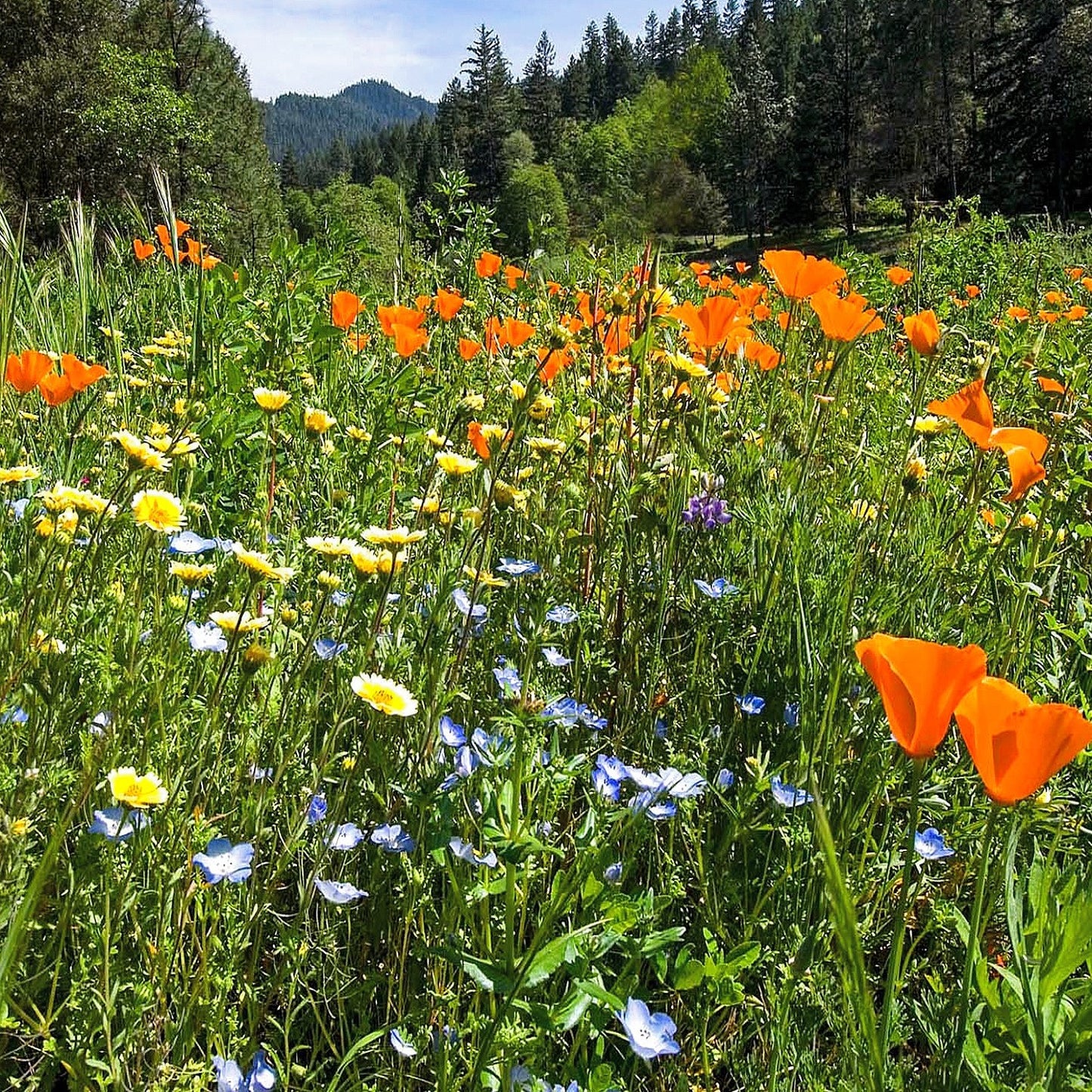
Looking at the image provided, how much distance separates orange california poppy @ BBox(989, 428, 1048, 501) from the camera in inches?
45.8

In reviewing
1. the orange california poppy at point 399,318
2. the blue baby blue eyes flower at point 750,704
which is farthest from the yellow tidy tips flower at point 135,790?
the orange california poppy at point 399,318

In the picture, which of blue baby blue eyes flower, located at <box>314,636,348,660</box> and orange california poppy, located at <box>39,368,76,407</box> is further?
orange california poppy, located at <box>39,368,76,407</box>

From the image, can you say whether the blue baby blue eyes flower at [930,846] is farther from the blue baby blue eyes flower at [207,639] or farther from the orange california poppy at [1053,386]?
the orange california poppy at [1053,386]

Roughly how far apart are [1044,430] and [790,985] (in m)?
1.64

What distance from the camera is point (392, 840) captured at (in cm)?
107

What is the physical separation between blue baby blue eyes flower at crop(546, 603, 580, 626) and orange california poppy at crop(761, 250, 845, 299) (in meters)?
0.88

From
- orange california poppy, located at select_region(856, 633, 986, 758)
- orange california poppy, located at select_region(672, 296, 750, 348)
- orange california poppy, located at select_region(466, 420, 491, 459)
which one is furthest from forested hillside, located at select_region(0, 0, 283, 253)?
orange california poppy, located at select_region(856, 633, 986, 758)

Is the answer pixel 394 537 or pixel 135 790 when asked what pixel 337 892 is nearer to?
pixel 135 790

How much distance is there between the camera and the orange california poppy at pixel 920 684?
66cm

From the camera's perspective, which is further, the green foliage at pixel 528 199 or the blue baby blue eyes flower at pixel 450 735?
→ the green foliage at pixel 528 199

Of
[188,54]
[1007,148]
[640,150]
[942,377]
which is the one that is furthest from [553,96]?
[942,377]

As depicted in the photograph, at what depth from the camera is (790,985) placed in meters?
0.94

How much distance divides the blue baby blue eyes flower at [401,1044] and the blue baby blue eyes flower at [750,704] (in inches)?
26.1

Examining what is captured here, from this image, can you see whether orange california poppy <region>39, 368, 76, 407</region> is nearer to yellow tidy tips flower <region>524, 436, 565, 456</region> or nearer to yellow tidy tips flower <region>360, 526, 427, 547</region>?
yellow tidy tips flower <region>360, 526, 427, 547</region>
